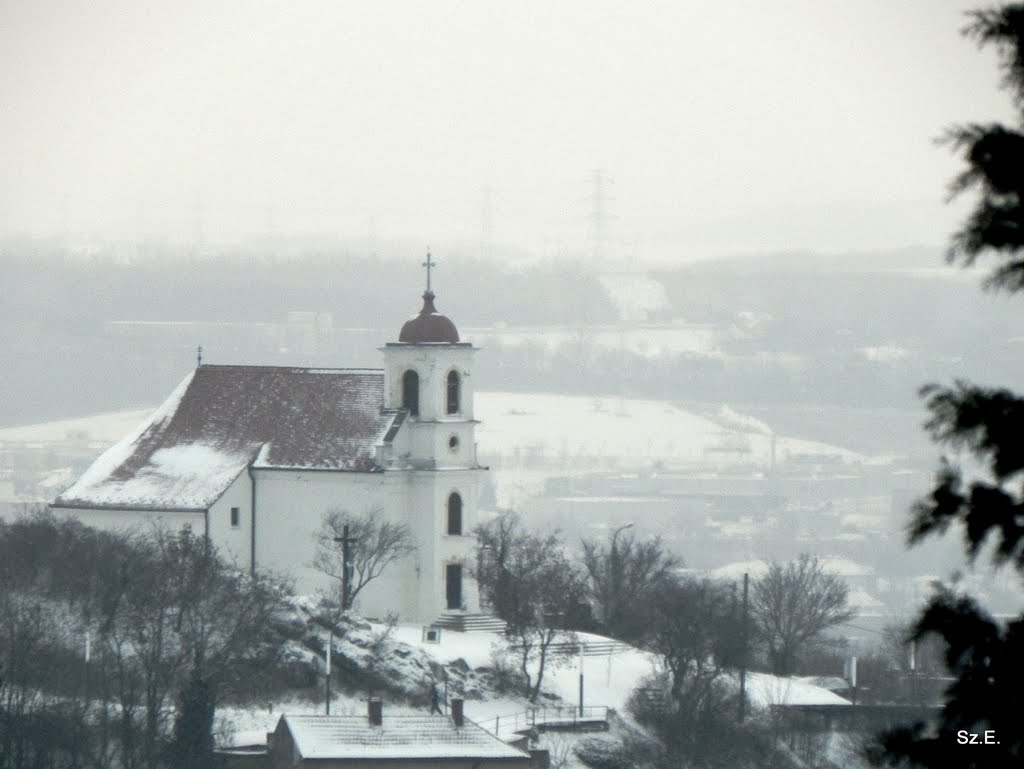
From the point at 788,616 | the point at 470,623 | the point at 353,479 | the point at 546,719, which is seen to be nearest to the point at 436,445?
the point at 353,479

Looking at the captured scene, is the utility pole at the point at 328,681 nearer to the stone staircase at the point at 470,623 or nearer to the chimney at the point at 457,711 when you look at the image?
the chimney at the point at 457,711

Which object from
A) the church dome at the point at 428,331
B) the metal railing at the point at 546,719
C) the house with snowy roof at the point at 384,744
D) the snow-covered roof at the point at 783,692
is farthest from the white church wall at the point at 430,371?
the house with snowy roof at the point at 384,744

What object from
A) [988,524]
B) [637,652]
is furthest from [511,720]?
[988,524]

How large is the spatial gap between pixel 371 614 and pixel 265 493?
404cm

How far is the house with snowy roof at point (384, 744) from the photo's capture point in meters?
44.6

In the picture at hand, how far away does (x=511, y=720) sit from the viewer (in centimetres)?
5216

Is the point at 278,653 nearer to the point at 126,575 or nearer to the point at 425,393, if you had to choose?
the point at 126,575

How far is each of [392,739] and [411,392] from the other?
17.4 meters

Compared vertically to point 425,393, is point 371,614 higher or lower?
lower

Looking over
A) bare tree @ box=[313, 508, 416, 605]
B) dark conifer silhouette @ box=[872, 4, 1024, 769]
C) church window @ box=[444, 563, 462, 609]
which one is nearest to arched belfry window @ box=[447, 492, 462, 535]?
church window @ box=[444, 563, 462, 609]

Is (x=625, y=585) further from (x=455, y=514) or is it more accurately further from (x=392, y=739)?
(x=392, y=739)

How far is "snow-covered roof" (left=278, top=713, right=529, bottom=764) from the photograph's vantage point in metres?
44.8

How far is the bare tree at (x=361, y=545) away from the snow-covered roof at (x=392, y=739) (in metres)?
12.7

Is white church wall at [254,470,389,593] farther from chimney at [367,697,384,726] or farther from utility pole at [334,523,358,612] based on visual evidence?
chimney at [367,697,384,726]
